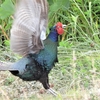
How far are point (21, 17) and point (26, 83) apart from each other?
4.73 feet

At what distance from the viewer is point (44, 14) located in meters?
5.73

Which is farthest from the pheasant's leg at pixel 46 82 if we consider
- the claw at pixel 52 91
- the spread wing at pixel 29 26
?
the spread wing at pixel 29 26

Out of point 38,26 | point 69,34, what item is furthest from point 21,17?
point 69,34

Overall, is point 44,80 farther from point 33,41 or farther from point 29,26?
point 29,26

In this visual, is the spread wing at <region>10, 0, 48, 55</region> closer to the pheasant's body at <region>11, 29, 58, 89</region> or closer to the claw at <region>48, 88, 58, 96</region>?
the pheasant's body at <region>11, 29, 58, 89</region>

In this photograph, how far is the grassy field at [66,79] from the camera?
602 cm

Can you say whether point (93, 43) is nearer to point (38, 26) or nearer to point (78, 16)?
point (78, 16)

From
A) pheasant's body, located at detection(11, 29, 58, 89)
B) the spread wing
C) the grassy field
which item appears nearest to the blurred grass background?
the grassy field

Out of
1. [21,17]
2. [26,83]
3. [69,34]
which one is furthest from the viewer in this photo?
[69,34]

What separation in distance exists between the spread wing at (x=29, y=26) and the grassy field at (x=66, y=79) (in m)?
0.44

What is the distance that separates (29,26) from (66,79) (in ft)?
4.27

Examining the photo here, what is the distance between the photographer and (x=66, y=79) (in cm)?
679

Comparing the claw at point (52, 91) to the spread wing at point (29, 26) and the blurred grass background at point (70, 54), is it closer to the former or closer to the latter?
the blurred grass background at point (70, 54)

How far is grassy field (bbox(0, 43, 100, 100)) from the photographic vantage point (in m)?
6.02
